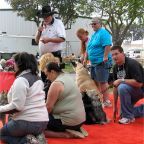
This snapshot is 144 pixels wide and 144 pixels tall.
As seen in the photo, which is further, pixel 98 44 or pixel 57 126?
pixel 98 44

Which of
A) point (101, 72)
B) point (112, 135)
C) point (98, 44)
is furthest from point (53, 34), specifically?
point (112, 135)

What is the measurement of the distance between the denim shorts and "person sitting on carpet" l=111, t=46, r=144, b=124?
0.66m

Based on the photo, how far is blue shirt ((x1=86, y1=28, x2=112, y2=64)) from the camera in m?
6.25

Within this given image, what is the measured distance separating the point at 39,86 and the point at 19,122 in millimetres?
391

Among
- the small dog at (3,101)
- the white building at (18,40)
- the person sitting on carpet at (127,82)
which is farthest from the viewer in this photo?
the white building at (18,40)

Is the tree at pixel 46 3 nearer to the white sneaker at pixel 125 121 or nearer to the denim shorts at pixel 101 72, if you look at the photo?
the denim shorts at pixel 101 72

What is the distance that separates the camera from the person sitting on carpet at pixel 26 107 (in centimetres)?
386

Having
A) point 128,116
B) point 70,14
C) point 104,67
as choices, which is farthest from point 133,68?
point 70,14

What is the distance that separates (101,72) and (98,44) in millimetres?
432

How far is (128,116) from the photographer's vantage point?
17.8 ft

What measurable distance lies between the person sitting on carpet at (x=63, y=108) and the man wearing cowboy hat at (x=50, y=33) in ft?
3.95

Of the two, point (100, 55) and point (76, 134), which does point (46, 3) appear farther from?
point (76, 134)

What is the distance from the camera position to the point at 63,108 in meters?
4.51

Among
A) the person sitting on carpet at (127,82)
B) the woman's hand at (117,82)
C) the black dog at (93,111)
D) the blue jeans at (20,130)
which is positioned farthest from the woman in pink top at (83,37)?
the blue jeans at (20,130)
